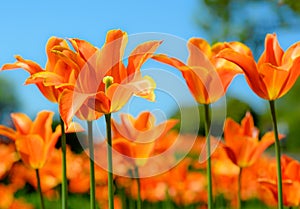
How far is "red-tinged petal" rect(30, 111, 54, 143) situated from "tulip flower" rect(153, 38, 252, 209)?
13.3 inches

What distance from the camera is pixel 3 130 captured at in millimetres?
1318

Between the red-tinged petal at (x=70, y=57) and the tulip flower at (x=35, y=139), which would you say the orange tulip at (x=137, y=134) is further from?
the red-tinged petal at (x=70, y=57)

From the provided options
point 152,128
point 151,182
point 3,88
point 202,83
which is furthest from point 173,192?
point 3,88

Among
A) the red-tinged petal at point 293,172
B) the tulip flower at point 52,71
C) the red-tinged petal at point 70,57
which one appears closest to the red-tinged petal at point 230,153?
the red-tinged petal at point 293,172

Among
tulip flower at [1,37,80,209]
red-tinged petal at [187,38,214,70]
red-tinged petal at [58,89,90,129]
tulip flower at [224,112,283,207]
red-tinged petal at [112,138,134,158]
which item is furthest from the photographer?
tulip flower at [224,112,283,207]

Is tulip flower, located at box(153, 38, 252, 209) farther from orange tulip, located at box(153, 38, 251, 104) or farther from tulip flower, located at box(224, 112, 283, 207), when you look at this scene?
tulip flower, located at box(224, 112, 283, 207)

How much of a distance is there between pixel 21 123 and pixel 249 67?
539 mm

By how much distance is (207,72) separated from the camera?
46.7 inches

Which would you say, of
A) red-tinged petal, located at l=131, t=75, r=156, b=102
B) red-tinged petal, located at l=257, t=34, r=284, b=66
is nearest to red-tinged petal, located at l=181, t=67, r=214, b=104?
red-tinged petal, located at l=257, t=34, r=284, b=66

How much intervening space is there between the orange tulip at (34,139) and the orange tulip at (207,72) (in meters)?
0.31

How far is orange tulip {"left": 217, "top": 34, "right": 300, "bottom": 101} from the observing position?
1075 mm

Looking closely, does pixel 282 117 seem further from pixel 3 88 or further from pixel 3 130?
pixel 3 130

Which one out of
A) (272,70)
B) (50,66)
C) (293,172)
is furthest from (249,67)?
(293,172)

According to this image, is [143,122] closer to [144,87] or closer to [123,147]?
[123,147]
